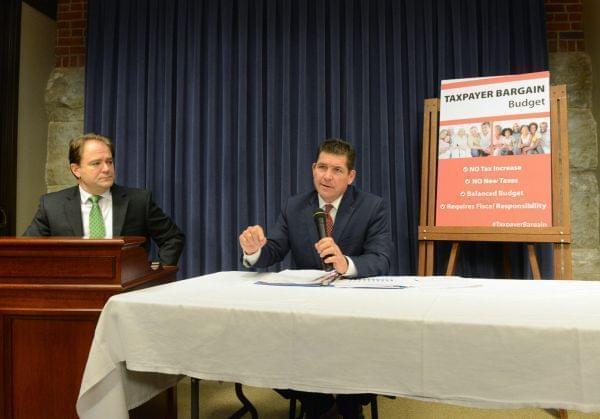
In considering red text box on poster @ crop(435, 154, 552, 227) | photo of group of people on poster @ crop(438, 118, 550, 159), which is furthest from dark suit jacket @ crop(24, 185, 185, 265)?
photo of group of people on poster @ crop(438, 118, 550, 159)

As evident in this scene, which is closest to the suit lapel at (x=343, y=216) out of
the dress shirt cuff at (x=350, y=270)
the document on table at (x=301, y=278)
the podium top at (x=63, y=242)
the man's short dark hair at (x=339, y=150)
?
the man's short dark hair at (x=339, y=150)

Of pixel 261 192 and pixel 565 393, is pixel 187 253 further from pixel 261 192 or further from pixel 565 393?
pixel 565 393

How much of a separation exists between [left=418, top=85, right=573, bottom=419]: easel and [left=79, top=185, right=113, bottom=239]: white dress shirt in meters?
1.65

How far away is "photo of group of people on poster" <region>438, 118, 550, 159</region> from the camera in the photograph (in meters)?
2.42

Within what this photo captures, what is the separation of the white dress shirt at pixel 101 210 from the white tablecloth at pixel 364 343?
1068 mm

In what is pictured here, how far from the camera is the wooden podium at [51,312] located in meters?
1.41

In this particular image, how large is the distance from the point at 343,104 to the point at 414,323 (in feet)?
7.27

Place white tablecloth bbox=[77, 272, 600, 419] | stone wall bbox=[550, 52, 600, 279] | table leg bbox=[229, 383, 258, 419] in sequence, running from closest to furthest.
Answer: white tablecloth bbox=[77, 272, 600, 419] < table leg bbox=[229, 383, 258, 419] < stone wall bbox=[550, 52, 600, 279]

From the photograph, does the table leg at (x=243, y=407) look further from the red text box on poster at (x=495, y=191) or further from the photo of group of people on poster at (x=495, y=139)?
the photo of group of people on poster at (x=495, y=139)

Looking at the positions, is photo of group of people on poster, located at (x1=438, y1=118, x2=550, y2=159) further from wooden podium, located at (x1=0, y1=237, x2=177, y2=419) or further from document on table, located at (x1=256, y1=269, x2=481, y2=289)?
wooden podium, located at (x1=0, y1=237, x2=177, y2=419)

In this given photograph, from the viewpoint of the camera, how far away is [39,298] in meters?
1.45

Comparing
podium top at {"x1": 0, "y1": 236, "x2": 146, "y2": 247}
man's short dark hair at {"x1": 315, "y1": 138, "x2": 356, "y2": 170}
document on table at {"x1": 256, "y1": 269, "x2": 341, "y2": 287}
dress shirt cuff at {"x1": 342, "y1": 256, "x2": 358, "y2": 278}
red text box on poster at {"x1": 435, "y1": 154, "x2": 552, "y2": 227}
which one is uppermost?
man's short dark hair at {"x1": 315, "y1": 138, "x2": 356, "y2": 170}

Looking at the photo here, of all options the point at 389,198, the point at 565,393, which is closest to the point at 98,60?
the point at 389,198

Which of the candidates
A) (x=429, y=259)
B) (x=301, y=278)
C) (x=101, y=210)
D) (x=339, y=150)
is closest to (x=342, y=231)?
(x=339, y=150)
